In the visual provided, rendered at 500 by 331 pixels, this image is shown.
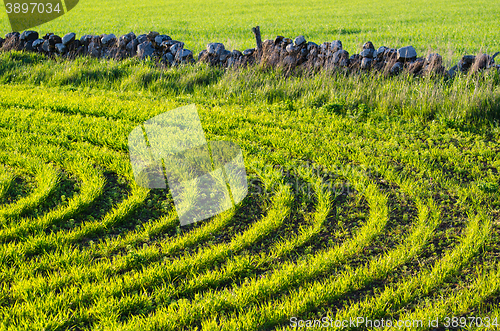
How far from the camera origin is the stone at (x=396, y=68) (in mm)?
7926

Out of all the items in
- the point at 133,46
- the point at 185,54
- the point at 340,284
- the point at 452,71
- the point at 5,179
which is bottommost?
the point at 340,284

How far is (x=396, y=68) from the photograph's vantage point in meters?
7.95

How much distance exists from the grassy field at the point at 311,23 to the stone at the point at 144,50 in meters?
2.07

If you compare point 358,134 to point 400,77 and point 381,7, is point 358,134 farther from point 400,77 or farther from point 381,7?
point 381,7

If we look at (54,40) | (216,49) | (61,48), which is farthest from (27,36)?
(216,49)

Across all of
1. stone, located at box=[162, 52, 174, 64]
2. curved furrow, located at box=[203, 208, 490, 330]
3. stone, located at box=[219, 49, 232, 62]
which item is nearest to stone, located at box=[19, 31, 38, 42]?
stone, located at box=[162, 52, 174, 64]

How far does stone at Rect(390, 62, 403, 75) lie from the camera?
26.0 ft

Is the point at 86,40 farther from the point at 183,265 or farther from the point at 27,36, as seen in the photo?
the point at 183,265

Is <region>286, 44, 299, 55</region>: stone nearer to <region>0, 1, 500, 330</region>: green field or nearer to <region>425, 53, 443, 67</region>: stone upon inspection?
<region>0, 1, 500, 330</region>: green field

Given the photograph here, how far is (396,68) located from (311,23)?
15.2m

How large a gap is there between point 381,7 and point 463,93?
26.8m

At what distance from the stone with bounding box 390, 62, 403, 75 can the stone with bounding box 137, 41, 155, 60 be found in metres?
5.86

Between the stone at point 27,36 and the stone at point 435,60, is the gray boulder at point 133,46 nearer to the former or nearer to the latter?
the stone at point 27,36

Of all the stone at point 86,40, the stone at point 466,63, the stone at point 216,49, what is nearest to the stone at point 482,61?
the stone at point 466,63
